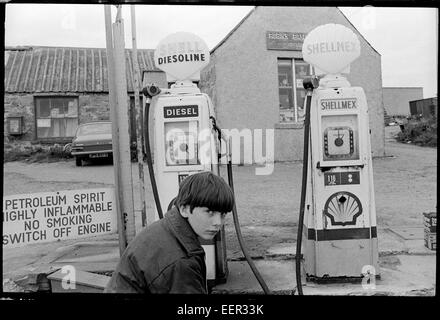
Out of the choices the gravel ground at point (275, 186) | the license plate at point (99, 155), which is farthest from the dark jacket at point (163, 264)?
the license plate at point (99, 155)

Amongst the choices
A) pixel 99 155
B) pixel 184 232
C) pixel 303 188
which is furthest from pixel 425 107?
pixel 99 155

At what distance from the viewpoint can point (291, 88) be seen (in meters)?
3.55

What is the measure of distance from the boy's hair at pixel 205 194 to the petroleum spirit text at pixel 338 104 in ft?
5.53

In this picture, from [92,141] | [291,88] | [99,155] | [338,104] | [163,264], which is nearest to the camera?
[163,264]

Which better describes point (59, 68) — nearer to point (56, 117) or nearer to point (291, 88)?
point (56, 117)

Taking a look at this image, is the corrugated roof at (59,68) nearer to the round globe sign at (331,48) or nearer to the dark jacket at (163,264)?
the round globe sign at (331,48)

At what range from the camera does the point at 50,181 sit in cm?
325

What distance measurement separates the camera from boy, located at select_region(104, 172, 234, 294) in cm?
159

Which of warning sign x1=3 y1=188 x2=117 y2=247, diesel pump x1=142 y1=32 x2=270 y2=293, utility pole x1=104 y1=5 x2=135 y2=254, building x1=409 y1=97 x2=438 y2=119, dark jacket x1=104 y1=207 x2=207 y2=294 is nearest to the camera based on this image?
dark jacket x1=104 y1=207 x2=207 y2=294

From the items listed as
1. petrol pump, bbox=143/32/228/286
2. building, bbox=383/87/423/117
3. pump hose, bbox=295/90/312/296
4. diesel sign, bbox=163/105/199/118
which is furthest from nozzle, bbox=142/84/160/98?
building, bbox=383/87/423/117

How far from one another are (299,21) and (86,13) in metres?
1.24

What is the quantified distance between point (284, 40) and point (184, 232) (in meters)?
2.17

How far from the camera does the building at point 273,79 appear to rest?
3.05 meters

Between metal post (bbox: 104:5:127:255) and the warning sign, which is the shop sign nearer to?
metal post (bbox: 104:5:127:255)
